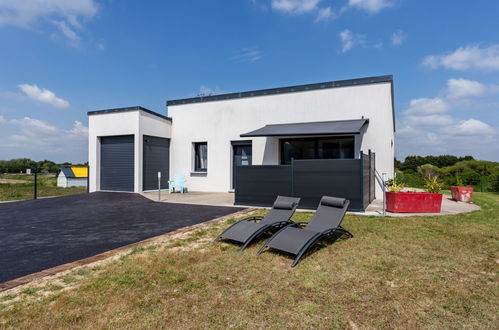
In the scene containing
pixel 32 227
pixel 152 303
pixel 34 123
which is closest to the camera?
pixel 152 303

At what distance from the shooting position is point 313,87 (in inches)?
546

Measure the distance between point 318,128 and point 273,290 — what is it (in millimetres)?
9861

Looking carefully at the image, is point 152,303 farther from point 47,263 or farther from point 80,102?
point 80,102

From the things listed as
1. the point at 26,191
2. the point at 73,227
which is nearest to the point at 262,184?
the point at 73,227

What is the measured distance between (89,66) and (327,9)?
15539 mm

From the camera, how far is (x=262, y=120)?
1505 centimetres

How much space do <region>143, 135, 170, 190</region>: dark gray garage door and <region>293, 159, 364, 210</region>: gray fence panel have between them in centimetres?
951

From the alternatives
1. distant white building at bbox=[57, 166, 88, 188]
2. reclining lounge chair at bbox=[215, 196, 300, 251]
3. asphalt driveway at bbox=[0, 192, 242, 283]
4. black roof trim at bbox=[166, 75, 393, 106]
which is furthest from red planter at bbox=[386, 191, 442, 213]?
distant white building at bbox=[57, 166, 88, 188]

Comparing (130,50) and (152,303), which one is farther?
(130,50)

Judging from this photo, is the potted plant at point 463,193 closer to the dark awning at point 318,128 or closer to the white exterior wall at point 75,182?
the dark awning at point 318,128

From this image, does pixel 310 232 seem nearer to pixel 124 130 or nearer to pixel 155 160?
pixel 155 160

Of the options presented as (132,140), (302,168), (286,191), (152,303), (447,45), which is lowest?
(152,303)

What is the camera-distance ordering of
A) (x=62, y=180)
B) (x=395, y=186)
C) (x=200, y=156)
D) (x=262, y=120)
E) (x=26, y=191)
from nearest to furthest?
(x=395, y=186) → (x=262, y=120) → (x=200, y=156) → (x=26, y=191) → (x=62, y=180)

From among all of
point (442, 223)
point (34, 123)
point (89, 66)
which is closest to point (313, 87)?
point (442, 223)
